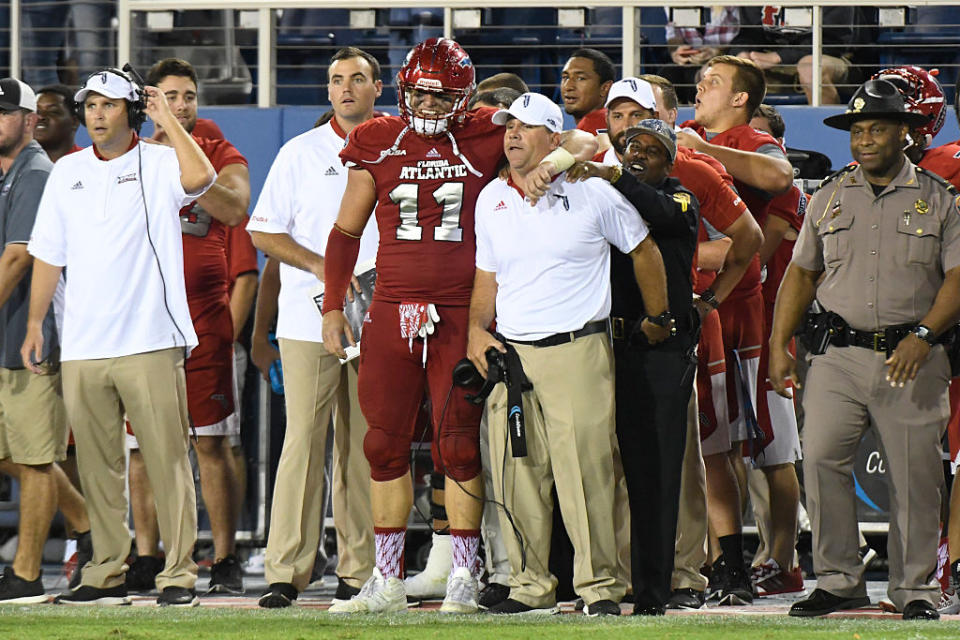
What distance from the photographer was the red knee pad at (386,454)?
226 inches

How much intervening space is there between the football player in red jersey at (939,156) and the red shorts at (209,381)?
3055mm

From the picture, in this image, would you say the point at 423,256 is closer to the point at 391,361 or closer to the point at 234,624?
the point at 391,361

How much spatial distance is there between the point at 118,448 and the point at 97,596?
1.91 ft

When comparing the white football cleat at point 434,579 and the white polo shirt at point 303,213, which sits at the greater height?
the white polo shirt at point 303,213

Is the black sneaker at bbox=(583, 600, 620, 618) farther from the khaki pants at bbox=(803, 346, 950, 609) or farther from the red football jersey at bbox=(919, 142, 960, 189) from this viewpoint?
the red football jersey at bbox=(919, 142, 960, 189)

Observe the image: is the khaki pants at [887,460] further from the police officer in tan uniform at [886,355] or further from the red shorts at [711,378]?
the red shorts at [711,378]

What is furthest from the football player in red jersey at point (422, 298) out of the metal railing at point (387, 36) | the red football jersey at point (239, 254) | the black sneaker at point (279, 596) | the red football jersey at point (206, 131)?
the metal railing at point (387, 36)

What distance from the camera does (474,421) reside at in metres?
5.75

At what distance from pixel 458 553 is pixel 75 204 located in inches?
84.0

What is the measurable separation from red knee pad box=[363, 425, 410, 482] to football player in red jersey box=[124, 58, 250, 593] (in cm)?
152

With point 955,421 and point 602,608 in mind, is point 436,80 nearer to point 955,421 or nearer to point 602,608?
point 602,608

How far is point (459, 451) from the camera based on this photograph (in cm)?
573

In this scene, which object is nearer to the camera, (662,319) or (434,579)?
(662,319)

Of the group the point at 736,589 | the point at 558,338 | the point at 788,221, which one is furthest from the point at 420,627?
the point at 788,221
